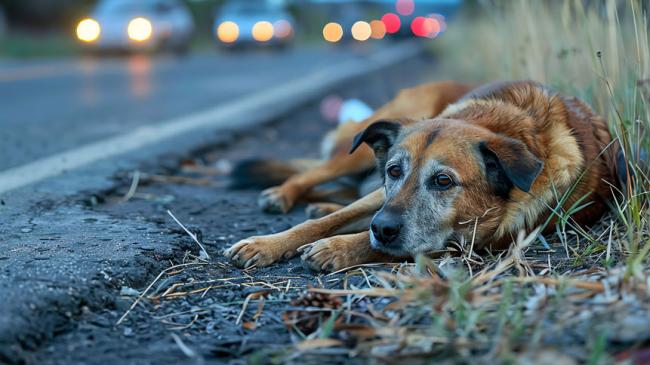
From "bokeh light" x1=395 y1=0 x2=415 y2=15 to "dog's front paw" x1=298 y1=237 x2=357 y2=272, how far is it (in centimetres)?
2227

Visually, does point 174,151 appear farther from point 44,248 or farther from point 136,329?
point 136,329

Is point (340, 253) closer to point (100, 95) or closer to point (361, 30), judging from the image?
point (100, 95)

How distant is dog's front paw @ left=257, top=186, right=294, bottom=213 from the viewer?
439 centimetres

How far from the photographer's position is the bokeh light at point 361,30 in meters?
26.0

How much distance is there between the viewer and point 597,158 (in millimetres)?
3521

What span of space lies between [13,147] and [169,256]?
10.1ft

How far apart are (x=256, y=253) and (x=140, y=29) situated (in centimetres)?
1852

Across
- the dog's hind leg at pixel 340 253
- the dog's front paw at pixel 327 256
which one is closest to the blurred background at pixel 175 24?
the dog's hind leg at pixel 340 253

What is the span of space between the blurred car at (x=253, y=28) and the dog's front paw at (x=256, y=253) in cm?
2277

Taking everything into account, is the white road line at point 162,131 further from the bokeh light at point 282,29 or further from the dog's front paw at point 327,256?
the bokeh light at point 282,29

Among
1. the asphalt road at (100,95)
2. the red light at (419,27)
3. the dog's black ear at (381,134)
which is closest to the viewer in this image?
the dog's black ear at (381,134)

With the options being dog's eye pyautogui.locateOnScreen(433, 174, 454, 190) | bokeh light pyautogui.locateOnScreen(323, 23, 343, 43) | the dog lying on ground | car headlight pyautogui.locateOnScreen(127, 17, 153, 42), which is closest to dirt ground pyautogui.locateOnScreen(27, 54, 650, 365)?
the dog lying on ground

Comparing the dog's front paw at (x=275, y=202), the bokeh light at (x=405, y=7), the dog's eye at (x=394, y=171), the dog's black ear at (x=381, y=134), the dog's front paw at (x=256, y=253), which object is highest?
the dog's black ear at (x=381, y=134)

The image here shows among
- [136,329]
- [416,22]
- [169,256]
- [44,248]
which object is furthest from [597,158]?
[416,22]
